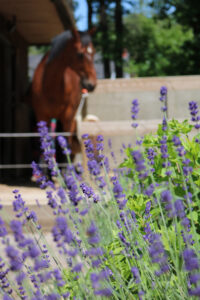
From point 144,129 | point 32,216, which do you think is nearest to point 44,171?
point 144,129

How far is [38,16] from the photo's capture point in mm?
8633

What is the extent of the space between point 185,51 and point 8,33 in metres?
6.93

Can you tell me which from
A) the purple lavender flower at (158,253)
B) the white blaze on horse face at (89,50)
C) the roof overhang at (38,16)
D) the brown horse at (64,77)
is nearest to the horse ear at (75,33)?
the brown horse at (64,77)

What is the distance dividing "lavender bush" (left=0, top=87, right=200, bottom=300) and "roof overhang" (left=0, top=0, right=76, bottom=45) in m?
5.29

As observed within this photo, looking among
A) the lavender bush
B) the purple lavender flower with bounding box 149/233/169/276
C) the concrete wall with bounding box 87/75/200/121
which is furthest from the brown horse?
the purple lavender flower with bounding box 149/233/169/276

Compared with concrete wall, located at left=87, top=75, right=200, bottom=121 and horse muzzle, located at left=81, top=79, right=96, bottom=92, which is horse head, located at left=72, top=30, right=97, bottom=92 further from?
concrete wall, located at left=87, top=75, right=200, bottom=121

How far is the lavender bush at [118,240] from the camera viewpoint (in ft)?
3.68

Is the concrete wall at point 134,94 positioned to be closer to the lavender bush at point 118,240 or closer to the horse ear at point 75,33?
the horse ear at point 75,33

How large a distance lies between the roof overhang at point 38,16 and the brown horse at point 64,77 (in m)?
0.69

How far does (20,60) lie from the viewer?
1046 centimetres

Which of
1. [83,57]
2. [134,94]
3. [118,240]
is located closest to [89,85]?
[83,57]

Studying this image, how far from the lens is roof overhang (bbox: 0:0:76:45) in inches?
300

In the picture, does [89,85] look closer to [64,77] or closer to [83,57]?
[83,57]

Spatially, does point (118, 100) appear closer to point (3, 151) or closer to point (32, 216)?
point (3, 151)
